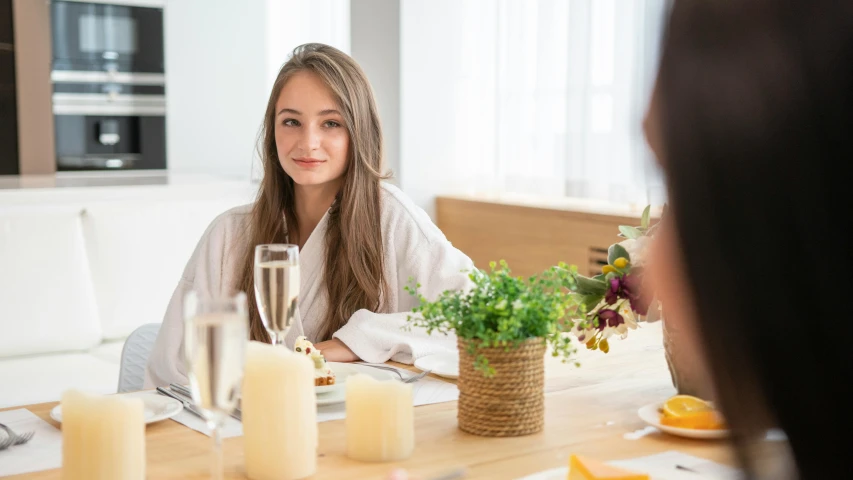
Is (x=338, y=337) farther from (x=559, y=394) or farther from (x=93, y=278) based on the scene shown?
(x=93, y=278)

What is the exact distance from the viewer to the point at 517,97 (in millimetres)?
4188

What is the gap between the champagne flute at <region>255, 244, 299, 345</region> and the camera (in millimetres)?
1265

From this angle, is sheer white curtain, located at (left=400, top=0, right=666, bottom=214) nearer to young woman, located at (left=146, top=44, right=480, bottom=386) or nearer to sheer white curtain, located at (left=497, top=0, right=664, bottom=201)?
sheer white curtain, located at (left=497, top=0, right=664, bottom=201)

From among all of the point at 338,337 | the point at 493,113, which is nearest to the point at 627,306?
the point at 338,337

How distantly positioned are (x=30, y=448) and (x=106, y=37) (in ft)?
15.0

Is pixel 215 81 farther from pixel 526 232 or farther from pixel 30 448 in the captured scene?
pixel 30 448

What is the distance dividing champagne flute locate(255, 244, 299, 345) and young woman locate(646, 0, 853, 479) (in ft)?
2.74

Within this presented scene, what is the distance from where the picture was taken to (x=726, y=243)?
1.54ft

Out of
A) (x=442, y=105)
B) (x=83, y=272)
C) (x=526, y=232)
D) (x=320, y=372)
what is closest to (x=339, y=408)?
(x=320, y=372)

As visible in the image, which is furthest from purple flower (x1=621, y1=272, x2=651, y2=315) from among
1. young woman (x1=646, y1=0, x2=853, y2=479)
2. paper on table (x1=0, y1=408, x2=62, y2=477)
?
young woman (x1=646, y1=0, x2=853, y2=479)

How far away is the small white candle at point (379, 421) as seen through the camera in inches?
46.0

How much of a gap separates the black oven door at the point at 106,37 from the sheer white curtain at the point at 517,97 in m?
1.68

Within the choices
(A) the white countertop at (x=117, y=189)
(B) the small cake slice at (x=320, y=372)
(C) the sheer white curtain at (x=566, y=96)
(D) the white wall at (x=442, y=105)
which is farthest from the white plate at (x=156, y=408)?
(D) the white wall at (x=442, y=105)

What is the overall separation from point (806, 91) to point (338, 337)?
1.45m
